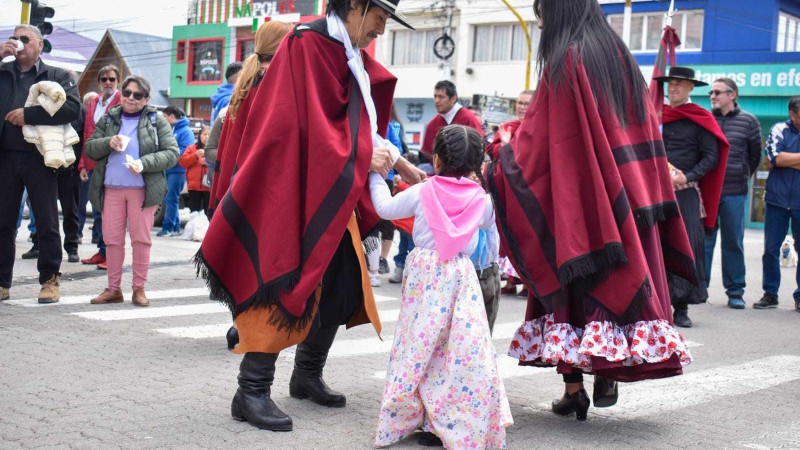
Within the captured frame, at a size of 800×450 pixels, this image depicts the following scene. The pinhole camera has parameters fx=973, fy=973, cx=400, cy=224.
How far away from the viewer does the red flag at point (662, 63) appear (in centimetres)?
785

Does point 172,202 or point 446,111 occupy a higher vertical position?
point 446,111

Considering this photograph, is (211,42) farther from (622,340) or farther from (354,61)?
(622,340)

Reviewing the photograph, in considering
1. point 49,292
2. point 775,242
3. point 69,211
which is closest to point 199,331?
point 49,292

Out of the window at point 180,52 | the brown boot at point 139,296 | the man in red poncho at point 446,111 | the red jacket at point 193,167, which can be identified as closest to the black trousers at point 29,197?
the brown boot at point 139,296

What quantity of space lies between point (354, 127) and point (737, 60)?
28.6 m

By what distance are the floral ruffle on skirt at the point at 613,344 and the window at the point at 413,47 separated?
36088 millimetres

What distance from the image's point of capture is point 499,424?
13.8 feet

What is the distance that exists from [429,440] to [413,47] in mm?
37957

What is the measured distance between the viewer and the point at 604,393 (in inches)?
190

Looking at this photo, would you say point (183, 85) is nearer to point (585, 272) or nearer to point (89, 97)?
point (89, 97)

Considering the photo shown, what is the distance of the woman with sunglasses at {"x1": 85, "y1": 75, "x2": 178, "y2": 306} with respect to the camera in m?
8.04

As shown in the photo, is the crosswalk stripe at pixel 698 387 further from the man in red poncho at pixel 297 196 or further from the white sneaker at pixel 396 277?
the white sneaker at pixel 396 277

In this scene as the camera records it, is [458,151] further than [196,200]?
No

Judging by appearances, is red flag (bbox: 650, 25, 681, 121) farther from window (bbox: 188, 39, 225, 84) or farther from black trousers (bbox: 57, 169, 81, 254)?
window (bbox: 188, 39, 225, 84)
